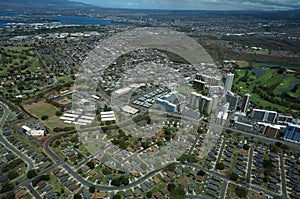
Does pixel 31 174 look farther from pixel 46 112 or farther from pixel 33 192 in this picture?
pixel 46 112

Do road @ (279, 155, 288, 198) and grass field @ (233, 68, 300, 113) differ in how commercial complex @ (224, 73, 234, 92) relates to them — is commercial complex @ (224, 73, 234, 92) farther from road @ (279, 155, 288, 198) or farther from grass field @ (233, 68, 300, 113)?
road @ (279, 155, 288, 198)

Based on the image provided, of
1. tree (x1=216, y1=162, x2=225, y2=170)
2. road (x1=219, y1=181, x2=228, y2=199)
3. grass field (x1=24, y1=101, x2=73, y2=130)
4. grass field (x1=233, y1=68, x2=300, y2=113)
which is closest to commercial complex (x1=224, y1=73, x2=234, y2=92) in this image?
grass field (x1=233, y1=68, x2=300, y2=113)

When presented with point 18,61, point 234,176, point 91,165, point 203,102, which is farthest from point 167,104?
point 18,61

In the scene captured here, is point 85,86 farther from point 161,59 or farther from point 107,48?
point 107,48

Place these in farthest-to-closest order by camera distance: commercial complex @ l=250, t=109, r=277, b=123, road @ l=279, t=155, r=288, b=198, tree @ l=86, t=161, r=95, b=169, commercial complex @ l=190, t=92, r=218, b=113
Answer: commercial complex @ l=190, t=92, r=218, b=113, commercial complex @ l=250, t=109, r=277, b=123, tree @ l=86, t=161, r=95, b=169, road @ l=279, t=155, r=288, b=198

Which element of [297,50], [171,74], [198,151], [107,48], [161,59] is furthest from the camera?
[297,50]

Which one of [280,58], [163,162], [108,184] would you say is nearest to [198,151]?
[163,162]

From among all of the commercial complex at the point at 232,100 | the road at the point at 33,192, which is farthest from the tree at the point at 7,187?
the commercial complex at the point at 232,100

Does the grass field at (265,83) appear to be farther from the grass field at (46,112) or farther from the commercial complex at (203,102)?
the grass field at (46,112)
